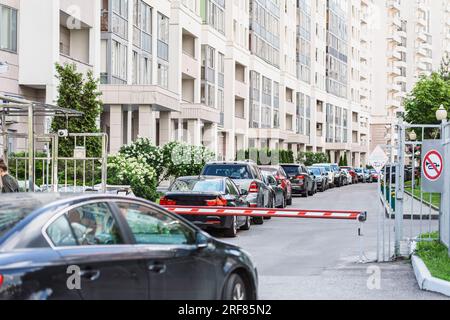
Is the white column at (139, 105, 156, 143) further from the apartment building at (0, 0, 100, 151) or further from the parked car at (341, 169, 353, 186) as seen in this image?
the parked car at (341, 169, 353, 186)

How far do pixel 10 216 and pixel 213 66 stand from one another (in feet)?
171

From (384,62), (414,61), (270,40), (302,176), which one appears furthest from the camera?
(414,61)

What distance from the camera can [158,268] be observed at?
7.25m

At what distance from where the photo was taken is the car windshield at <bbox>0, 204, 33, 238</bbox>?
21.0 feet

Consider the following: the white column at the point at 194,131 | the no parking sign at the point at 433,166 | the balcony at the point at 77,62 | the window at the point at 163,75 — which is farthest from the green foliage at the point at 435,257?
the white column at the point at 194,131

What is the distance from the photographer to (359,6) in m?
117

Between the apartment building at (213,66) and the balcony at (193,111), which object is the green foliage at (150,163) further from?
the balcony at (193,111)

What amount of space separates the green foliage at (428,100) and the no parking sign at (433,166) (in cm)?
4351

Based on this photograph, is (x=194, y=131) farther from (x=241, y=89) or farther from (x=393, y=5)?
(x=393, y=5)

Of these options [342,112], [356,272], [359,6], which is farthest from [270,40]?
[356,272]

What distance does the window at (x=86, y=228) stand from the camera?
6.60 meters

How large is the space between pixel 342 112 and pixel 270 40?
3285cm

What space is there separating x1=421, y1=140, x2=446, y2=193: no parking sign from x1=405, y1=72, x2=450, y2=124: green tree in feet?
145

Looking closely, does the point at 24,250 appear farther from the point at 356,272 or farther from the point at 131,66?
the point at 131,66
